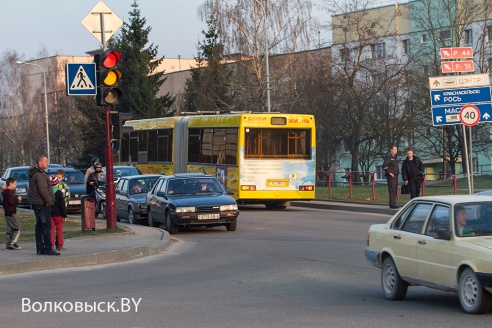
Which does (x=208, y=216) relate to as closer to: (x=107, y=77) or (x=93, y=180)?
(x=107, y=77)

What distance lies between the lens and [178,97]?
80625 mm

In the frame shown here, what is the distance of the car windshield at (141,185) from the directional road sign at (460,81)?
1005 centimetres

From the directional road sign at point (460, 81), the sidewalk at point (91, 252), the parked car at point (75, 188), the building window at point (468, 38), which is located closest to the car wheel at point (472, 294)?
the sidewalk at point (91, 252)

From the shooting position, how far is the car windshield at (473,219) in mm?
9882

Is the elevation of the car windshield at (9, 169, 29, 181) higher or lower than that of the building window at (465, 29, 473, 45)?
lower

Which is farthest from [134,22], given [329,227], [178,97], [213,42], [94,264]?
[94,264]

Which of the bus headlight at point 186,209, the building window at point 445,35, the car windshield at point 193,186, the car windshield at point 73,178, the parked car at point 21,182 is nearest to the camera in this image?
the bus headlight at point 186,209

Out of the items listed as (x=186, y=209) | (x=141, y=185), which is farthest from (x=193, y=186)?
(x=141, y=185)

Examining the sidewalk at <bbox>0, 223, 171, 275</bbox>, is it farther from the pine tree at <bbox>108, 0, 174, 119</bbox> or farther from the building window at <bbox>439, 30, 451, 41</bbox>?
the pine tree at <bbox>108, 0, 174, 119</bbox>

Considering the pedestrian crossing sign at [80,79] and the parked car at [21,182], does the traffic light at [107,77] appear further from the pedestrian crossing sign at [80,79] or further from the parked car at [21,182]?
the parked car at [21,182]

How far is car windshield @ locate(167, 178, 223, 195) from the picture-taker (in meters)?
23.6

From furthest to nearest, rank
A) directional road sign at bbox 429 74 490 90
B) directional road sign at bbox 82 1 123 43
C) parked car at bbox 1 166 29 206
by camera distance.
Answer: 1. parked car at bbox 1 166 29 206
2. directional road sign at bbox 429 74 490 90
3. directional road sign at bbox 82 1 123 43

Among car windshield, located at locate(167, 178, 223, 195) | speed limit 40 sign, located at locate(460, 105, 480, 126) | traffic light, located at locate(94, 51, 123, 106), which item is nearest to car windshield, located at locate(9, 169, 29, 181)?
car windshield, located at locate(167, 178, 223, 195)

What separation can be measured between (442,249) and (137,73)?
59.4 metres
